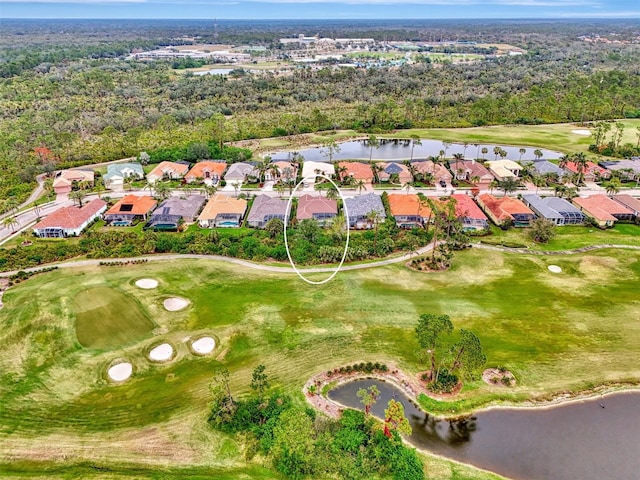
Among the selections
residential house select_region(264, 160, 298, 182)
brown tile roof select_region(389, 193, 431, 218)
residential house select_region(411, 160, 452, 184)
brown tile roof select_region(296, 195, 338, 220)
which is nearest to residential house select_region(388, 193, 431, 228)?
brown tile roof select_region(389, 193, 431, 218)

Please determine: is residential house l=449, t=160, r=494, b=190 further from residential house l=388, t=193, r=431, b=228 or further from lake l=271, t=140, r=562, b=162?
residential house l=388, t=193, r=431, b=228

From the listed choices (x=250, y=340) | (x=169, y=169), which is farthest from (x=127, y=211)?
(x=250, y=340)

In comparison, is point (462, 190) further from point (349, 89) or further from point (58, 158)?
point (349, 89)

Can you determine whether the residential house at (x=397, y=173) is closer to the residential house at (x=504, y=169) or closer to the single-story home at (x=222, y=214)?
the residential house at (x=504, y=169)

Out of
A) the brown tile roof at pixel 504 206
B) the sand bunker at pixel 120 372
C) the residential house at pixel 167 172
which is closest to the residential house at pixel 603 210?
the brown tile roof at pixel 504 206

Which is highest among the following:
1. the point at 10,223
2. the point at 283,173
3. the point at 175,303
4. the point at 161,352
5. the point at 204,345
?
the point at 283,173

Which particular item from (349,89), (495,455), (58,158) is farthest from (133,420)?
(349,89)

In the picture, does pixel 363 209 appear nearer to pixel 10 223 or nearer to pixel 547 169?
pixel 547 169
